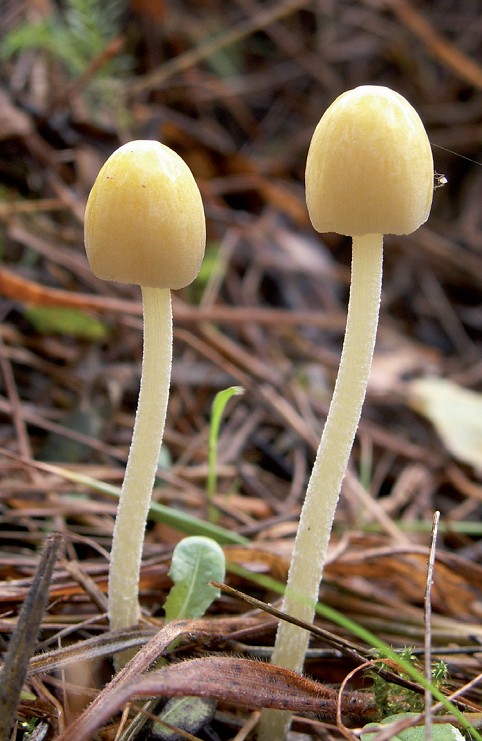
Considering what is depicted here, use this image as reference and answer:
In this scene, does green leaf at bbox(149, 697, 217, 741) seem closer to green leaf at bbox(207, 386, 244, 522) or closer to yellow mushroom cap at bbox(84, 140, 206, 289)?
green leaf at bbox(207, 386, 244, 522)

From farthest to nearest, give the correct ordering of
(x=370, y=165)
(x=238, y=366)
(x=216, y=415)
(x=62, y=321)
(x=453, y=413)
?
(x=453, y=413)
(x=238, y=366)
(x=62, y=321)
(x=216, y=415)
(x=370, y=165)

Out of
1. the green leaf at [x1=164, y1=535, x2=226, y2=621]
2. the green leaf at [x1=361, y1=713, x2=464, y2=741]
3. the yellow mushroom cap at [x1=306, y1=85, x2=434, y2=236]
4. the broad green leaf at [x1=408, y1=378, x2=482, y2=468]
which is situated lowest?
the green leaf at [x1=361, y1=713, x2=464, y2=741]

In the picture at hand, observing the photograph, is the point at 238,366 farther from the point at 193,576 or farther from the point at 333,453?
the point at 333,453

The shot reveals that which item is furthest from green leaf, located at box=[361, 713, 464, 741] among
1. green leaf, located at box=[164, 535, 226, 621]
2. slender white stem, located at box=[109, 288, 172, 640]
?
slender white stem, located at box=[109, 288, 172, 640]

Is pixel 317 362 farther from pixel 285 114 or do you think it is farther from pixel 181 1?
pixel 181 1

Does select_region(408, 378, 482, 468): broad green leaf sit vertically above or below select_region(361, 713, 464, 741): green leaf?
above

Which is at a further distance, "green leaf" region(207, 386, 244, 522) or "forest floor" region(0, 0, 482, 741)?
"green leaf" region(207, 386, 244, 522)

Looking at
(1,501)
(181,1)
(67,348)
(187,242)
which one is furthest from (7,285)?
(181,1)

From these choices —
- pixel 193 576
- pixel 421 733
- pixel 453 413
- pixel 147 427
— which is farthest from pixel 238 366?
pixel 421 733
